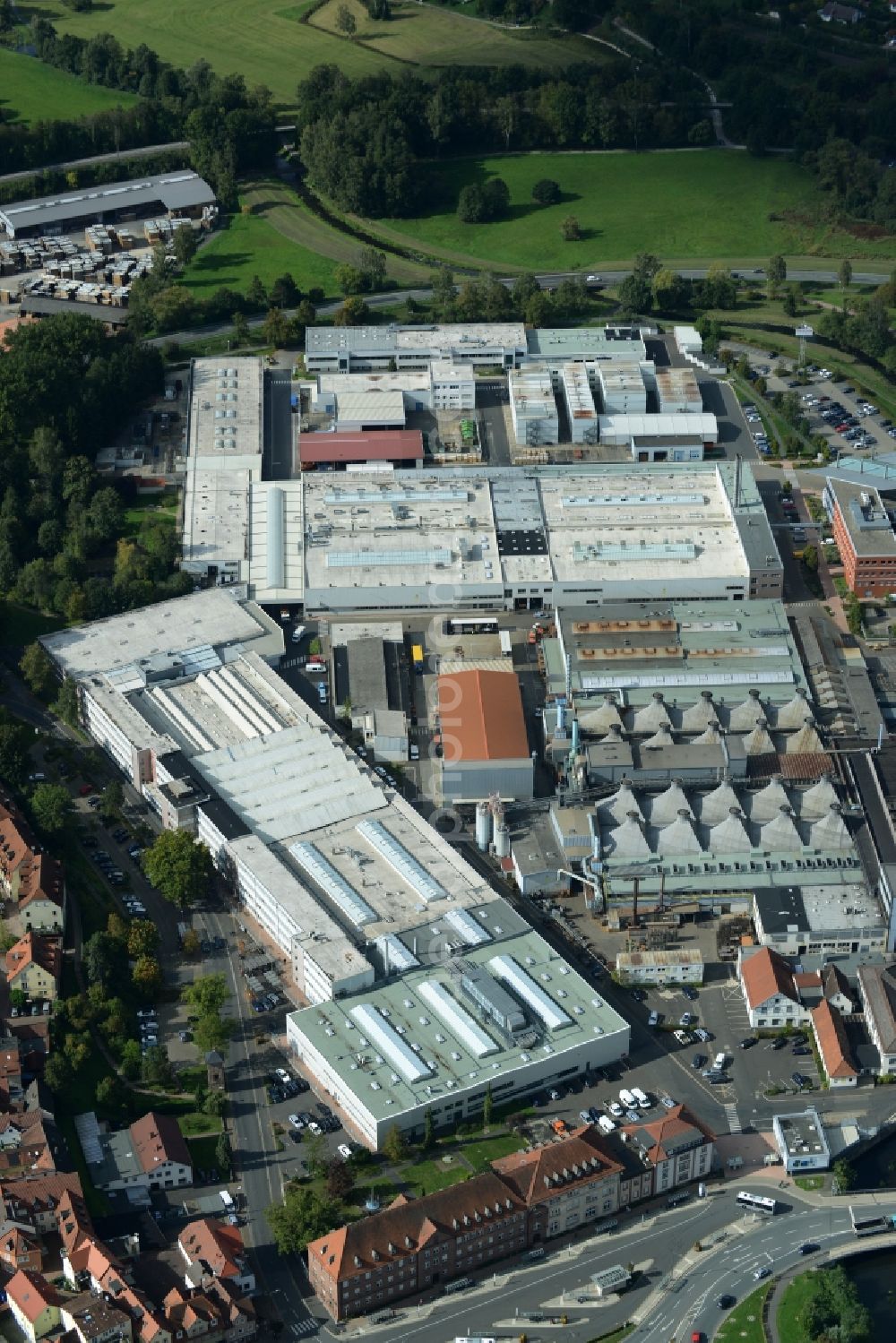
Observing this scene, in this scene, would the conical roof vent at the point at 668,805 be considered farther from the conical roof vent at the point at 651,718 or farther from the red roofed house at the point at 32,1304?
the red roofed house at the point at 32,1304

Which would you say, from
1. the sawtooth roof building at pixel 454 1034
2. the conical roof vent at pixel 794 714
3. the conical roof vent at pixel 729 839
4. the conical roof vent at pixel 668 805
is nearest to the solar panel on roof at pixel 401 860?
the sawtooth roof building at pixel 454 1034

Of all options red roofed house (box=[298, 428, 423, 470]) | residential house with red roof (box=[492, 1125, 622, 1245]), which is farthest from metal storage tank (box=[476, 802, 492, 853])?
red roofed house (box=[298, 428, 423, 470])

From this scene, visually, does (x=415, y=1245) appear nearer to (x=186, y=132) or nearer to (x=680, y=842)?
(x=680, y=842)

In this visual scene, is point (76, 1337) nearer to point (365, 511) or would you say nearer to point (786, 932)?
point (786, 932)

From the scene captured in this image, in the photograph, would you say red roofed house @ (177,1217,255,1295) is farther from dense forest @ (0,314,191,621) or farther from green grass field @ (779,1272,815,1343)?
dense forest @ (0,314,191,621)

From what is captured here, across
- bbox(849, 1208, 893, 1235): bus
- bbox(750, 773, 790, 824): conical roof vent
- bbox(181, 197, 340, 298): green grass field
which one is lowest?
bbox(849, 1208, 893, 1235): bus
